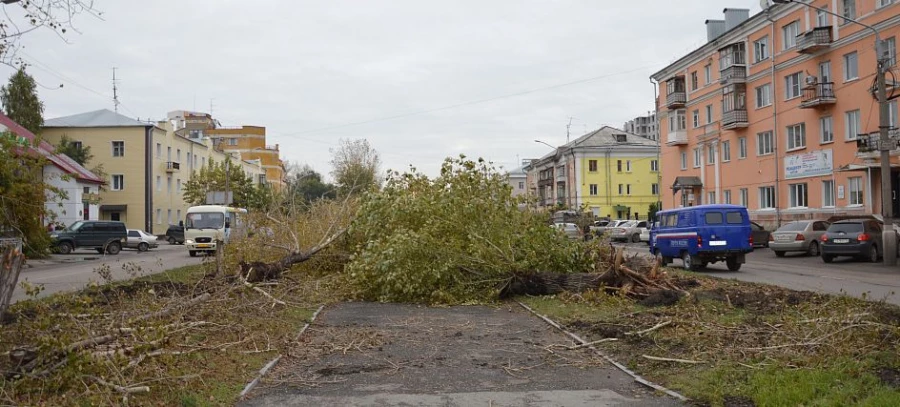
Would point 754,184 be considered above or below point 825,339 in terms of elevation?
above

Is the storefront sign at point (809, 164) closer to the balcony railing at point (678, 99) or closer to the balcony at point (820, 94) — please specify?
the balcony at point (820, 94)

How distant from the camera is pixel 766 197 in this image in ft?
134

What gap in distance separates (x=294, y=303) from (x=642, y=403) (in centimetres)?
872

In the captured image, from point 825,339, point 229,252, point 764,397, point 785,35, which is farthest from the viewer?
point 785,35

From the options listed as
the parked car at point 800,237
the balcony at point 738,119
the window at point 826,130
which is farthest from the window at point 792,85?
the parked car at point 800,237

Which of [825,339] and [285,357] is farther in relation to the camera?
[285,357]

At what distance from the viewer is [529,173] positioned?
4218 inches

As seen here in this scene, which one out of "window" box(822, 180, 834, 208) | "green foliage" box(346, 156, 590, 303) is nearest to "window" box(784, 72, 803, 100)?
"window" box(822, 180, 834, 208)

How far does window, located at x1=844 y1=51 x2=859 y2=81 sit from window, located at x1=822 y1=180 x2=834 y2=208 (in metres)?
4.91

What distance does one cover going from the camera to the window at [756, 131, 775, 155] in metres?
40.1

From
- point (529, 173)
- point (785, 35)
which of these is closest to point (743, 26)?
point (785, 35)

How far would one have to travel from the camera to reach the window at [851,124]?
108 ft

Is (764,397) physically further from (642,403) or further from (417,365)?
(417,365)

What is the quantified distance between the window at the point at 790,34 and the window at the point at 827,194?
7.22 metres
